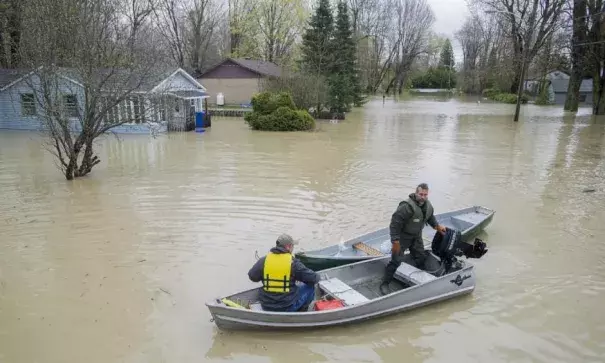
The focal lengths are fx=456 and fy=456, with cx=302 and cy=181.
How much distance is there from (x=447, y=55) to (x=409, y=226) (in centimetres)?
10578

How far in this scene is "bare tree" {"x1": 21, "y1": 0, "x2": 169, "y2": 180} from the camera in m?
13.1

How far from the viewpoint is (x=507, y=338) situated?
237 inches

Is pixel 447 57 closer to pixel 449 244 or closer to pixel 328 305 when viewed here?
pixel 449 244

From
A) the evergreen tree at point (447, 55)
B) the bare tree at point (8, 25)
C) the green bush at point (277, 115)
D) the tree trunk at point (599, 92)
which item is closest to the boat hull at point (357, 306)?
the green bush at point (277, 115)

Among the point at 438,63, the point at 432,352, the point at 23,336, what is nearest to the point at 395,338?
the point at 432,352

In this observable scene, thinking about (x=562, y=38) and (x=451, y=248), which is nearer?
(x=451, y=248)

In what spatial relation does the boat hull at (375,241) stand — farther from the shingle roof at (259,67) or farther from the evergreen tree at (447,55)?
the evergreen tree at (447,55)

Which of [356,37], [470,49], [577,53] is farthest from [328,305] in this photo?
[470,49]

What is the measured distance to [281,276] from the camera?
5668 millimetres

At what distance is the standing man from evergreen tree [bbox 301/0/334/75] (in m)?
33.5

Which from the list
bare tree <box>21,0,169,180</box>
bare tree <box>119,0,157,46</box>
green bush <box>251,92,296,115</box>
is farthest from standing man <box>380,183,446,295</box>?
bare tree <box>119,0,157,46</box>

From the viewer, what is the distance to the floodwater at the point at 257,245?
580 cm

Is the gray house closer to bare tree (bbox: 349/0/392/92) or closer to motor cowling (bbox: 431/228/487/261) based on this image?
bare tree (bbox: 349/0/392/92)

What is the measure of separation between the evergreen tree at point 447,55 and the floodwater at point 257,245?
89525 mm
